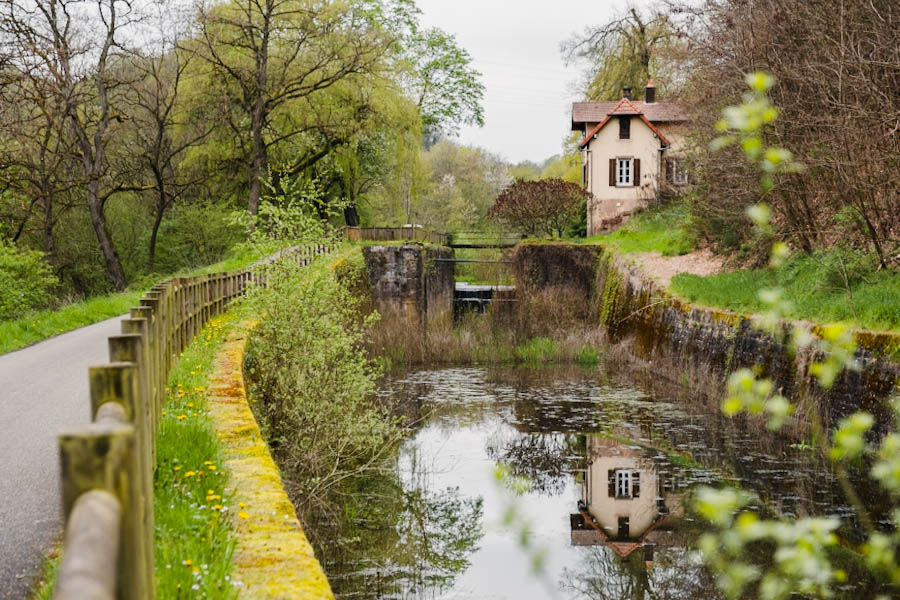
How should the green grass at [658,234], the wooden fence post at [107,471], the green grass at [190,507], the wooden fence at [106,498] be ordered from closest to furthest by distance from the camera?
the wooden fence at [106,498] < the wooden fence post at [107,471] < the green grass at [190,507] < the green grass at [658,234]

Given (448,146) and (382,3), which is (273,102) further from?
(448,146)

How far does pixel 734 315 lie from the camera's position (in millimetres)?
16938

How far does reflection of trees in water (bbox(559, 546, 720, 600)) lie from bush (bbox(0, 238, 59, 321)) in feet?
51.7

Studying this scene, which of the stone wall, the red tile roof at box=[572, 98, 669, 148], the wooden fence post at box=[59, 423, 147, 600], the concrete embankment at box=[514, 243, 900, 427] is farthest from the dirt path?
the wooden fence post at box=[59, 423, 147, 600]

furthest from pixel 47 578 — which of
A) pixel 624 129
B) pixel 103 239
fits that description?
pixel 624 129

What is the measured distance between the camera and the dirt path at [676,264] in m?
23.3

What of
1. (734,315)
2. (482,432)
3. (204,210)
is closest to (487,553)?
(482,432)

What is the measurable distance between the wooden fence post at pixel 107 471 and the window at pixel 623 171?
40.3 metres

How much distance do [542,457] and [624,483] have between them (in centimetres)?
179

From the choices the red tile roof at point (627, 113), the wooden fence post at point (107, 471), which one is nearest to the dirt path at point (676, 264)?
the red tile roof at point (627, 113)

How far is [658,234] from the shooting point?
1236 inches

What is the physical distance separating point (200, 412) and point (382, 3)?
3662cm

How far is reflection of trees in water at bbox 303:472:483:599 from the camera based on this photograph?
27.5 ft

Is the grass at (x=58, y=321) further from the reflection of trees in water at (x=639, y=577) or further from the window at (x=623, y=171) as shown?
the window at (x=623, y=171)
